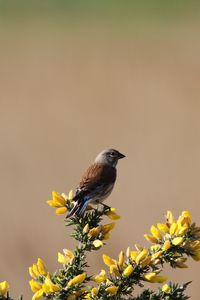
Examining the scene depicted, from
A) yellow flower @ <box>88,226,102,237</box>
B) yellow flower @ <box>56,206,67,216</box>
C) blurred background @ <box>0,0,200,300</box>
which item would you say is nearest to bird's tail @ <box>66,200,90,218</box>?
yellow flower @ <box>56,206,67,216</box>

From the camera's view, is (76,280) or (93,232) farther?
(93,232)

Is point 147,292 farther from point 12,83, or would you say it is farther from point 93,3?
point 93,3

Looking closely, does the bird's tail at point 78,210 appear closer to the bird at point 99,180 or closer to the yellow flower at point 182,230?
the bird at point 99,180

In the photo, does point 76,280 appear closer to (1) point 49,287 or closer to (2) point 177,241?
(1) point 49,287

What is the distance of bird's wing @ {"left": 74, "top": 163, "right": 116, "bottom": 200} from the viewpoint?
4007 millimetres

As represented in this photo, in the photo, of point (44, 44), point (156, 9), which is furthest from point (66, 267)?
point (156, 9)

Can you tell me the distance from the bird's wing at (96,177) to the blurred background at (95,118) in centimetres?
144

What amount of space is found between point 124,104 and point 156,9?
4.40m

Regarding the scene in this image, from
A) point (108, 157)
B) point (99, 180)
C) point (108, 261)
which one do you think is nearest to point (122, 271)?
point (108, 261)

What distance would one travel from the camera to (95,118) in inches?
358

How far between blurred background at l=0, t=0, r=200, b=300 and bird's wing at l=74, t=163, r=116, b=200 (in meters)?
1.44

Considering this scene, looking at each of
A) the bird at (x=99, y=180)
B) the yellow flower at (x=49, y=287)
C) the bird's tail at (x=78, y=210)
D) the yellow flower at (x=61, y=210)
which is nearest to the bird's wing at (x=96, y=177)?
the bird at (x=99, y=180)

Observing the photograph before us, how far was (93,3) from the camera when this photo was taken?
14.2 metres

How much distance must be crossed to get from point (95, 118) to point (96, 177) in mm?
4987
